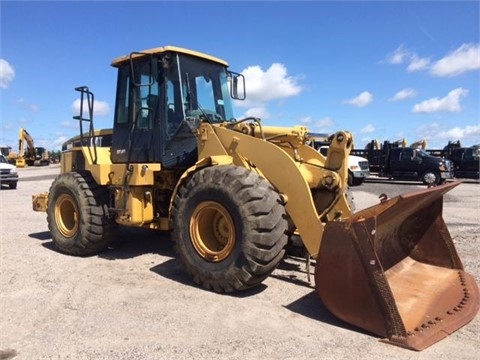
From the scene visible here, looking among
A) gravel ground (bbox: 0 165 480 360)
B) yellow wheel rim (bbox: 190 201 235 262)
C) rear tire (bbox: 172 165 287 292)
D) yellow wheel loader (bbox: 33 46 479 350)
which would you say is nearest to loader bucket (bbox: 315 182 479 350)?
yellow wheel loader (bbox: 33 46 479 350)

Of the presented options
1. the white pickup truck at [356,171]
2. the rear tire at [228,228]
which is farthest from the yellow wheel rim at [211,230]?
the white pickup truck at [356,171]

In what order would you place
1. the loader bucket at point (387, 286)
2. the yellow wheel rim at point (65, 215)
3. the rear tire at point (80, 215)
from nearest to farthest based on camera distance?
the loader bucket at point (387, 286), the rear tire at point (80, 215), the yellow wheel rim at point (65, 215)

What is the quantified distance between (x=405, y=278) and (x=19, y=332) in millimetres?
3856

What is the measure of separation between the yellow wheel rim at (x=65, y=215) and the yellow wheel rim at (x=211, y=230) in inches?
103

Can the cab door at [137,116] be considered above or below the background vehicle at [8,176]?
above

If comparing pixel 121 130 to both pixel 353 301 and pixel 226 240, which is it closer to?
pixel 226 240

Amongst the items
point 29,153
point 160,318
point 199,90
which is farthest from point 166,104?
point 29,153

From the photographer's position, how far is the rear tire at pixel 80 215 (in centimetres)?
680

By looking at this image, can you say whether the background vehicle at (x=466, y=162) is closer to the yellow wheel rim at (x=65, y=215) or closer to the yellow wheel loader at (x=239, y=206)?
the yellow wheel loader at (x=239, y=206)

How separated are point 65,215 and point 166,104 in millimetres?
2581

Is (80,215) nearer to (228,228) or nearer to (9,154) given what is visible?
(228,228)

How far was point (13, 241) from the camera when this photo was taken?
27.2 ft

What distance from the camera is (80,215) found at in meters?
6.86

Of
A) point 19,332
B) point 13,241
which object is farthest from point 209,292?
point 13,241
